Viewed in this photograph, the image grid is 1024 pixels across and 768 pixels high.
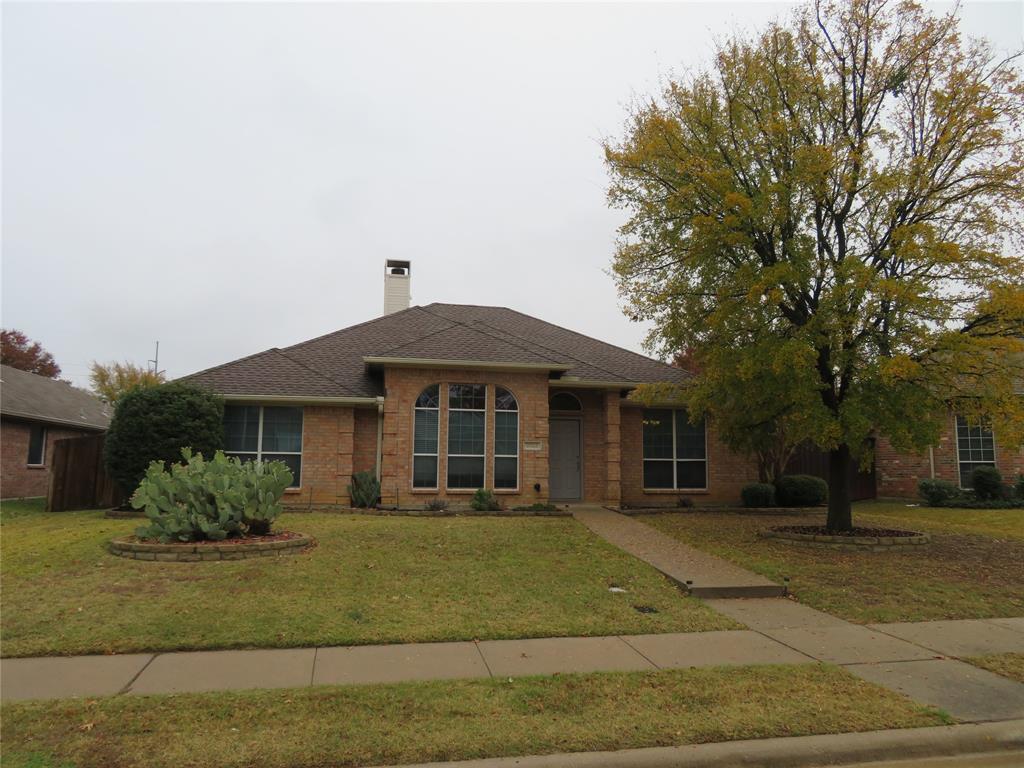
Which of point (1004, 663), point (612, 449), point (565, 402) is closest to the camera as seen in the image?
point (1004, 663)

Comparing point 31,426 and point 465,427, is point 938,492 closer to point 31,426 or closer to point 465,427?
point 465,427

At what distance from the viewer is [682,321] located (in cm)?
1388

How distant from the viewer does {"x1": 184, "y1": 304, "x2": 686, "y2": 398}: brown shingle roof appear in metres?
16.6

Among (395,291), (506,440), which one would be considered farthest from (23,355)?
(506,440)

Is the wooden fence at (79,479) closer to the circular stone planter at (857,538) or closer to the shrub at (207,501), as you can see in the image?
the shrub at (207,501)

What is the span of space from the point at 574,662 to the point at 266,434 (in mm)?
12430

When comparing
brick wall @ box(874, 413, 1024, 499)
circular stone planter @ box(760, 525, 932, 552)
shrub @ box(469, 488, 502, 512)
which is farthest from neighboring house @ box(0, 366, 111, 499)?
brick wall @ box(874, 413, 1024, 499)

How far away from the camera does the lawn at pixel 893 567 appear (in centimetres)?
859

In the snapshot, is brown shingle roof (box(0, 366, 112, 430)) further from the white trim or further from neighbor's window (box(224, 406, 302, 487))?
the white trim

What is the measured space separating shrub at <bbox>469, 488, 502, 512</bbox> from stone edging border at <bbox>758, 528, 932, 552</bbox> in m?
6.19

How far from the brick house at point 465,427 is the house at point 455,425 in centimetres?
3

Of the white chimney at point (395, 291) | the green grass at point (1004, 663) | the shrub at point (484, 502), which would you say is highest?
the white chimney at point (395, 291)

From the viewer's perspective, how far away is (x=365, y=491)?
52.5ft

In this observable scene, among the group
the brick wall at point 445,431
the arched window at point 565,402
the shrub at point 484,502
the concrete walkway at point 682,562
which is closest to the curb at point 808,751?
the concrete walkway at point 682,562
